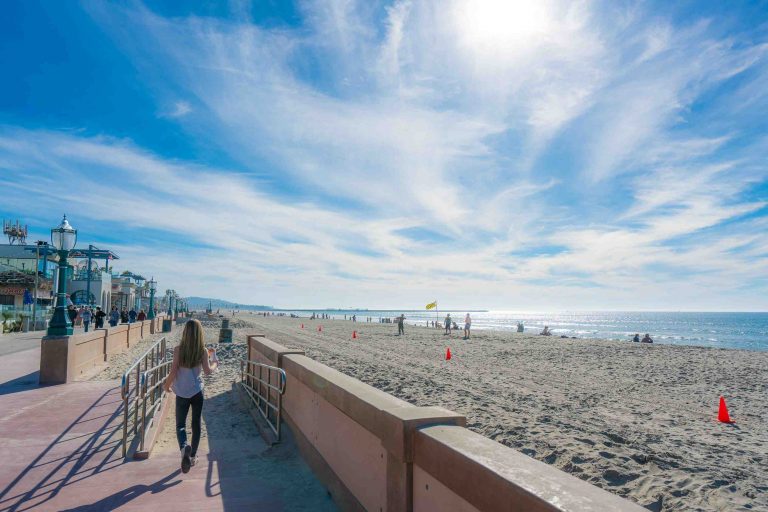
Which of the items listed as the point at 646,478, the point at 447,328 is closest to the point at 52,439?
the point at 646,478

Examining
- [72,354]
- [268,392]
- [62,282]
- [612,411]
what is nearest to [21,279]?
[62,282]

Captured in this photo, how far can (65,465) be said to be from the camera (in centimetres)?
516

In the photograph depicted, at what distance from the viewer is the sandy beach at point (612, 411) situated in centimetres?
605

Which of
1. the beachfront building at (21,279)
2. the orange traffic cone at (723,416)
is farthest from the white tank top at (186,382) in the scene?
the beachfront building at (21,279)

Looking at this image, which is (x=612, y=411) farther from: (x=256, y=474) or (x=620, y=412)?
(x=256, y=474)

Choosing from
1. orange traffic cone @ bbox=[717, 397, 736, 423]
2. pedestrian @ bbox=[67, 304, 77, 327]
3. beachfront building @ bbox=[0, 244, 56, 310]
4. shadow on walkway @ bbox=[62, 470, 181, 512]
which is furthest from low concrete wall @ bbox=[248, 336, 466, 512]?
beachfront building @ bbox=[0, 244, 56, 310]

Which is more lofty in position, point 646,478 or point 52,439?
point 52,439

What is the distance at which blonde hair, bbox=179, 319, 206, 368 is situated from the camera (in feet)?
17.1

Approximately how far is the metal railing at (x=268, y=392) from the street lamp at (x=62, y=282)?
421cm

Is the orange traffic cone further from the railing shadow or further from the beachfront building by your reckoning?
the beachfront building

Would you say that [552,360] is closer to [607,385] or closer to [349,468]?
[607,385]

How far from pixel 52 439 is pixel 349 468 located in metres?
4.34

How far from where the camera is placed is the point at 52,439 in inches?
240

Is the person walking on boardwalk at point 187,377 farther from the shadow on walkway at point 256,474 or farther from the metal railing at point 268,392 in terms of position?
the metal railing at point 268,392
